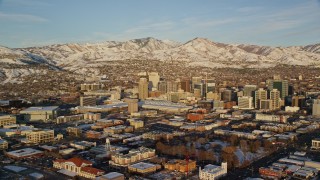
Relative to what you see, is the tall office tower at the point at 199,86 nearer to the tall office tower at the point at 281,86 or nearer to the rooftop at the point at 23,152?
the tall office tower at the point at 281,86

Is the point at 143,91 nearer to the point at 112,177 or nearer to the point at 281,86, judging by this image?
the point at 281,86

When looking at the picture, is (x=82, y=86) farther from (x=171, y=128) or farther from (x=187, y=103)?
(x=171, y=128)

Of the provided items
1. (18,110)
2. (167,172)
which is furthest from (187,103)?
(167,172)

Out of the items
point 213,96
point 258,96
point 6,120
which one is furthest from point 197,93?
point 6,120

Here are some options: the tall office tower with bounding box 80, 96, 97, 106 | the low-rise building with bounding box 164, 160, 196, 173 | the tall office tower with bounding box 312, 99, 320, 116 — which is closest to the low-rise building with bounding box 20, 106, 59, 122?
the tall office tower with bounding box 80, 96, 97, 106

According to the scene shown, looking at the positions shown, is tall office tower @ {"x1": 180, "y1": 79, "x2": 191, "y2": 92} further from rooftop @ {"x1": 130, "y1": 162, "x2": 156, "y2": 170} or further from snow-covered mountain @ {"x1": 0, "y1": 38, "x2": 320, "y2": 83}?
snow-covered mountain @ {"x1": 0, "y1": 38, "x2": 320, "y2": 83}
